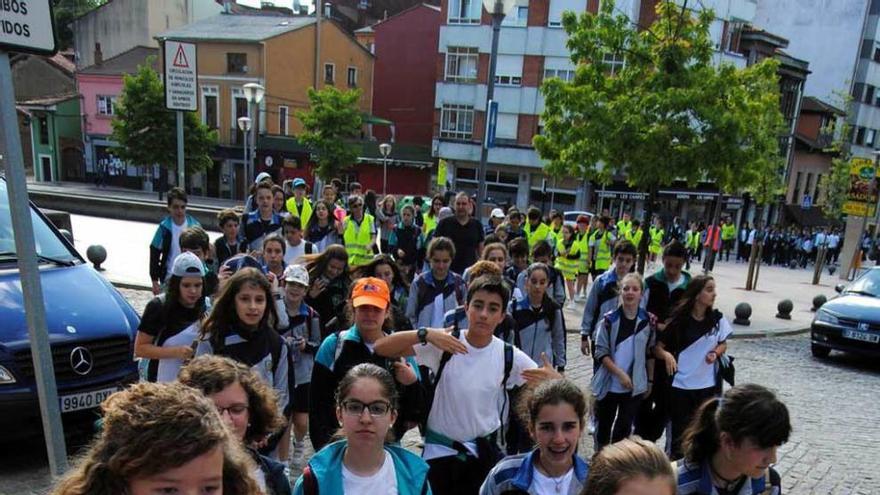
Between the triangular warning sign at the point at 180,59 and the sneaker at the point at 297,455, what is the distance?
4371mm

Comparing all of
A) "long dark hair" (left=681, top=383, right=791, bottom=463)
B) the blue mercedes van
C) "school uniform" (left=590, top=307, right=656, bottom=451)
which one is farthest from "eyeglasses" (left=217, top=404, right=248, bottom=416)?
"school uniform" (left=590, top=307, right=656, bottom=451)

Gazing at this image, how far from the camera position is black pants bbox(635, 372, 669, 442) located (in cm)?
527

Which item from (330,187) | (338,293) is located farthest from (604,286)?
(330,187)

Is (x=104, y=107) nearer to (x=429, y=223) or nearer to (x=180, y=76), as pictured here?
(x=429, y=223)

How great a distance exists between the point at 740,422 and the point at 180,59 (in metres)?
6.56

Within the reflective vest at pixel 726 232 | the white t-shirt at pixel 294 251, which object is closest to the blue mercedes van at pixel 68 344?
the white t-shirt at pixel 294 251

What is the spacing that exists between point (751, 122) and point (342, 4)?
56.2 m

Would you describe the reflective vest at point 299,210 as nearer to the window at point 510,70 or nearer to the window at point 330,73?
the window at point 510,70

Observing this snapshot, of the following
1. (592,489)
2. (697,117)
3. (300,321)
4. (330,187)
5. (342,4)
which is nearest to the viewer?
(592,489)

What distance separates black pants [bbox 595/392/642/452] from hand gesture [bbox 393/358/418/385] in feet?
7.86

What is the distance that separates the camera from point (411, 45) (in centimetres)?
4484

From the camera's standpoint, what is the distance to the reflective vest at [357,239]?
30.2 feet

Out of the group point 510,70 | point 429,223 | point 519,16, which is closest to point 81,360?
point 429,223

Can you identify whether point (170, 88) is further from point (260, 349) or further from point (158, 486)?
point (158, 486)
